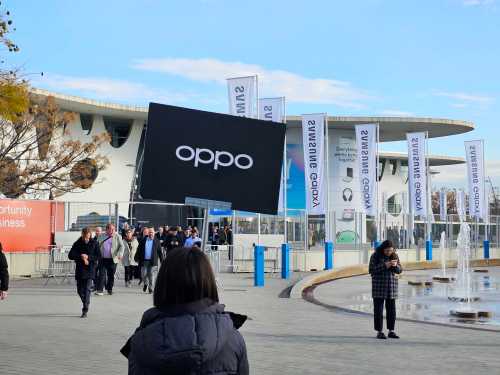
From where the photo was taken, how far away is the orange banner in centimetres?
Result: 2570

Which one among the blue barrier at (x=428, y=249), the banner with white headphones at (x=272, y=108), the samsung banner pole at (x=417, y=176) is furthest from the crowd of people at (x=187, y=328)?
the samsung banner pole at (x=417, y=176)

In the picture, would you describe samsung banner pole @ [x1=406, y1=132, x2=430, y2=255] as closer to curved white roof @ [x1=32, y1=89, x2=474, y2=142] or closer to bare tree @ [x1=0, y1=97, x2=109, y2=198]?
bare tree @ [x1=0, y1=97, x2=109, y2=198]

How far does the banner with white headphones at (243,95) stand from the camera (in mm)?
30062

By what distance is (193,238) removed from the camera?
74.1 feet

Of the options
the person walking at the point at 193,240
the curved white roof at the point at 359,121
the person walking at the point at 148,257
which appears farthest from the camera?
the curved white roof at the point at 359,121

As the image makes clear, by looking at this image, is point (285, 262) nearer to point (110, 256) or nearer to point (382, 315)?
point (110, 256)

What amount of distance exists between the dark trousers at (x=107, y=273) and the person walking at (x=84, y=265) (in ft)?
15.4

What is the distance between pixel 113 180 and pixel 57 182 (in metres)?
24.4

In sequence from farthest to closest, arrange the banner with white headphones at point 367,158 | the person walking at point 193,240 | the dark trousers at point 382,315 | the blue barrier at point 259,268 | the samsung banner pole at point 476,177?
the samsung banner pole at point 476,177 < the banner with white headphones at point 367,158 < the blue barrier at point 259,268 < the person walking at point 193,240 < the dark trousers at point 382,315

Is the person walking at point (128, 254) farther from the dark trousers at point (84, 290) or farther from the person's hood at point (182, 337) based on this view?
the person's hood at point (182, 337)

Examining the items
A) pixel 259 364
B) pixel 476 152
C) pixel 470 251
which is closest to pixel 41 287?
pixel 259 364

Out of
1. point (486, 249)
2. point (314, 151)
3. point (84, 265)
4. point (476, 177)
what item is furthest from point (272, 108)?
point (84, 265)

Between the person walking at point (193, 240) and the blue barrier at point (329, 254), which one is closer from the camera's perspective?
the person walking at point (193, 240)

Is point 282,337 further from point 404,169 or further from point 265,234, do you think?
point 404,169
